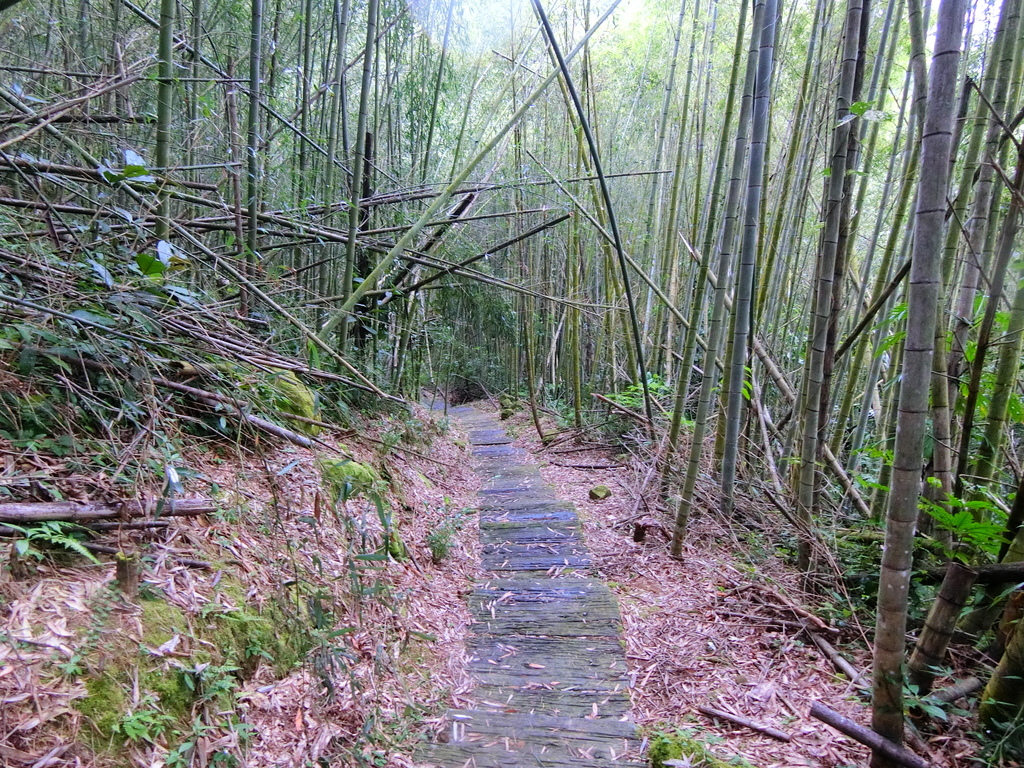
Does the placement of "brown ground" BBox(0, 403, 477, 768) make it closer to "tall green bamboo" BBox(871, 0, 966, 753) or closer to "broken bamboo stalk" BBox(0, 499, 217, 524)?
"broken bamboo stalk" BBox(0, 499, 217, 524)

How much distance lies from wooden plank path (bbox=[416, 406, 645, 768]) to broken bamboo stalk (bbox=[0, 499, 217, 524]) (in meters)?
1.18

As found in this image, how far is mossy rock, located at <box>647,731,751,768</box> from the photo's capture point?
1663 millimetres

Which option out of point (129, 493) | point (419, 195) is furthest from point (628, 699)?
point (419, 195)

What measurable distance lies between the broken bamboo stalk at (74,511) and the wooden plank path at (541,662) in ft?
3.86

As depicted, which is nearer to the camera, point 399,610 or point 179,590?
point 179,590

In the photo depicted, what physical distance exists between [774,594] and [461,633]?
57.7 inches

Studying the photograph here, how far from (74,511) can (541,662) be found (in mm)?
1814

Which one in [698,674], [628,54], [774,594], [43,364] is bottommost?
[698,674]

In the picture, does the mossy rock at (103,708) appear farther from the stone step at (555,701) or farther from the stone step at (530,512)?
the stone step at (530,512)

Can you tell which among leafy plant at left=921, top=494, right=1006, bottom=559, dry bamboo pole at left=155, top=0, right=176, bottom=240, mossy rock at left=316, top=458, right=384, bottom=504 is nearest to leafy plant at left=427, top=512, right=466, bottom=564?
mossy rock at left=316, top=458, right=384, bottom=504

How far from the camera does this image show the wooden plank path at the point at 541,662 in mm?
1842

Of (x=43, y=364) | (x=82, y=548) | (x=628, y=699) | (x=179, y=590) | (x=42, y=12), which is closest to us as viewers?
(x=82, y=548)

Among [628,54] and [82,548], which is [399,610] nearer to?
[82,548]

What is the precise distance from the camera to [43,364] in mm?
1763
